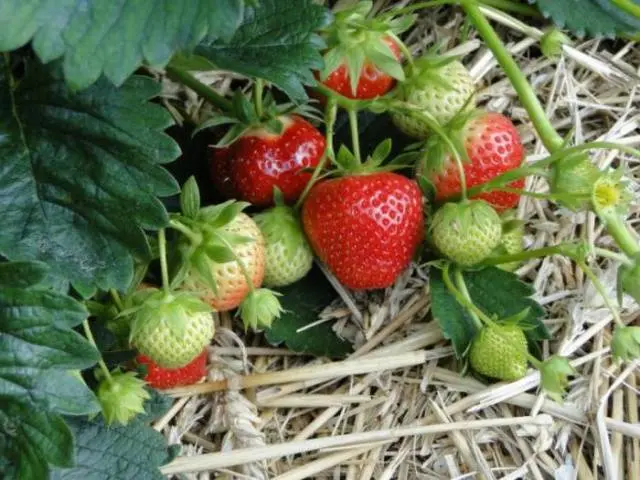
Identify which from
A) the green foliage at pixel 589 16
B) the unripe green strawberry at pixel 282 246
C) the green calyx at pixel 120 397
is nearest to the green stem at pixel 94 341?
the green calyx at pixel 120 397

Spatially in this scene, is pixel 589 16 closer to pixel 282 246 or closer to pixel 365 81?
pixel 365 81

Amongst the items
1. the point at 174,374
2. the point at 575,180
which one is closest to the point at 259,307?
the point at 174,374

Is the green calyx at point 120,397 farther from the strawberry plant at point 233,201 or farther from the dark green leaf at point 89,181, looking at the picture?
the dark green leaf at point 89,181

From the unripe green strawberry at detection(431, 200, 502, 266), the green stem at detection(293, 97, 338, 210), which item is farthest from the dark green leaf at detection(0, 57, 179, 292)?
the unripe green strawberry at detection(431, 200, 502, 266)

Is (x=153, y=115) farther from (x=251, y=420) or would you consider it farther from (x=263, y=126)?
(x=251, y=420)

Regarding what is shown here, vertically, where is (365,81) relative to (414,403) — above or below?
above

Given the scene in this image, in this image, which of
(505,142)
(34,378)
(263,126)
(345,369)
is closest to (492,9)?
(505,142)

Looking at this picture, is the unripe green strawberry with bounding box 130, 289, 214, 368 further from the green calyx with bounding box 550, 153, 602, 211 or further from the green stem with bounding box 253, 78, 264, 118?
the green calyx with bounding box 550, 153, 602, 211
